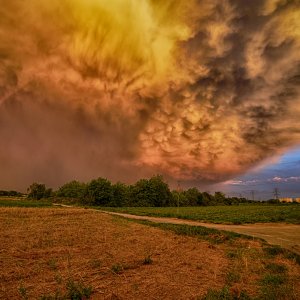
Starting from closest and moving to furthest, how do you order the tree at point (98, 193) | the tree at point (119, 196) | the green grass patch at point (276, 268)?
the green grass patch at point (276, 268) < the tree at point (98, 193) < the tree at point (119, 196)

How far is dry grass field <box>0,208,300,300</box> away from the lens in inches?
316

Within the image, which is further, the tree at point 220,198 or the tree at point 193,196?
the tree at point 220,198

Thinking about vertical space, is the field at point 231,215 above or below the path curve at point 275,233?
above

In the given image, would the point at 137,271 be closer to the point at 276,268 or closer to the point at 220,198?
the point at 276,268

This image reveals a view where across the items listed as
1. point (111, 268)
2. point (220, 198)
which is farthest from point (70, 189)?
point (111, 268)

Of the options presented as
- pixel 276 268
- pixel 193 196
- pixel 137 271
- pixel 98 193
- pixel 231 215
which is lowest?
pixel 137 271

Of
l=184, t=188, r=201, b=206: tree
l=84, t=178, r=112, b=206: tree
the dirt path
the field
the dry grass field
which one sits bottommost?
the dry grass field

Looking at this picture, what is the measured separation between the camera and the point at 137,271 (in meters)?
10.3

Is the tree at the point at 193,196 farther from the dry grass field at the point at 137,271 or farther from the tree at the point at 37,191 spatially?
the dry grass field at the point at 137,271

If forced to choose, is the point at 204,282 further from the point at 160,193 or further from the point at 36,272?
the point at 160,193

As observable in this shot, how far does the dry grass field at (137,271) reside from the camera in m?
8.04

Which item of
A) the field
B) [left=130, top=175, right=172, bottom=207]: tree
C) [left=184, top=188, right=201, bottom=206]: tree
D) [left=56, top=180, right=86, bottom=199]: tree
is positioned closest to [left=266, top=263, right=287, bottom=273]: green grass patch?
the field

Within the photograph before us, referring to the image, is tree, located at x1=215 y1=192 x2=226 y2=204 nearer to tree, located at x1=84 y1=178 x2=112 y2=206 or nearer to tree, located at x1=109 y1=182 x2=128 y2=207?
tree, located at x1=109 y1=182 x2=128 y2=207

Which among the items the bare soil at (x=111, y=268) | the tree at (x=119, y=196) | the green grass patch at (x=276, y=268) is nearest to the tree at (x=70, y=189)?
the tree at (x=119, y=196)
